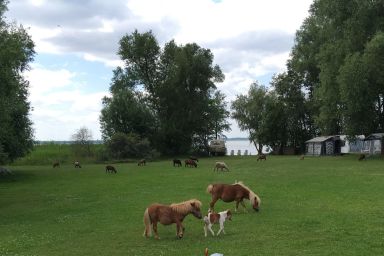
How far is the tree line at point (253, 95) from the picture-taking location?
56031 mm

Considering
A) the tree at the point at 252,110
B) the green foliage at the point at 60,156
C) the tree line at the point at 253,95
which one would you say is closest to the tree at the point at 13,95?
the tree line at the point at 253,95

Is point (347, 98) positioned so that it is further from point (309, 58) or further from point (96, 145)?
point (96, 145)

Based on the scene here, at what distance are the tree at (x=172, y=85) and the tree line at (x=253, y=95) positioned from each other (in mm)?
190

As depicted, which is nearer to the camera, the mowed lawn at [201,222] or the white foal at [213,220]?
the mowed lawn at [201,222]

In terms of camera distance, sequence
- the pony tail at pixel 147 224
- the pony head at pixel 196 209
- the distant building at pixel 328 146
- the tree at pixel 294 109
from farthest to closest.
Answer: the tree at pixel 294 109 < the distant building at pixel 328 146 < the pony tail at pixel 147 224 < the pony head at pixel 196 209

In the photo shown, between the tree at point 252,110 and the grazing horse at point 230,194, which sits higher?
the tree at point 252,110

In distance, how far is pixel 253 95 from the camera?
10394cm

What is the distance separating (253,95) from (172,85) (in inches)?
901

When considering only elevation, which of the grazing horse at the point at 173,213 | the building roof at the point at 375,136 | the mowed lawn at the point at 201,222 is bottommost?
the mowed lawn at the point at 201,222

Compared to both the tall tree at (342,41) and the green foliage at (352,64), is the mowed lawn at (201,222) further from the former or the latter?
the tall tree at (342,41)

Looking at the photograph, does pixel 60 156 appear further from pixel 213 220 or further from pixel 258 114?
pixel 213 220

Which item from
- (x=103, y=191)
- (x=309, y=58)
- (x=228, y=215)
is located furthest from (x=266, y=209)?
(x=309, y=58)

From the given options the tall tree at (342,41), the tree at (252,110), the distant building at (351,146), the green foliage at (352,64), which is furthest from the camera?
the tree at (252,110)

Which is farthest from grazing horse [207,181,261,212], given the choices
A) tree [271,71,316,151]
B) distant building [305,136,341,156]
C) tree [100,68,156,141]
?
tree [271,71,316,151]
